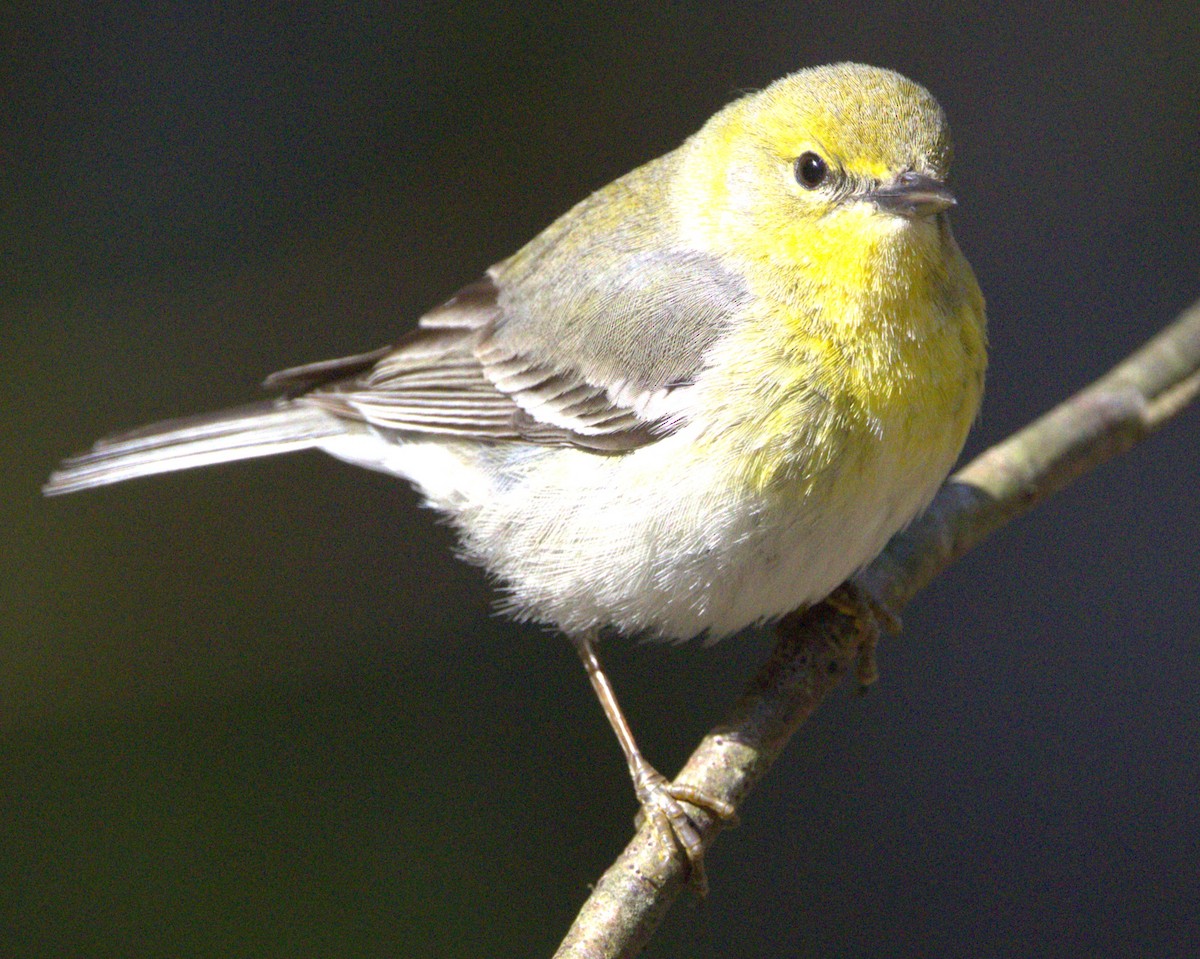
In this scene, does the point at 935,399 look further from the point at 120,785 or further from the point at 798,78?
the point at 120,785

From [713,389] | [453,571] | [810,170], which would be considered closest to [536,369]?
[713,389]

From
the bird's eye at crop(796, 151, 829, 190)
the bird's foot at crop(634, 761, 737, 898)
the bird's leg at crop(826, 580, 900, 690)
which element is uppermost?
the bird's eye at crop(796, 151, 829, 190)

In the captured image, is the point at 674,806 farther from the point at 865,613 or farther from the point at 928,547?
the point at 928,547

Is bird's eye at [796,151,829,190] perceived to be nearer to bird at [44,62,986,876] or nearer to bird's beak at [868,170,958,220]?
bird at [44,62,986,876]

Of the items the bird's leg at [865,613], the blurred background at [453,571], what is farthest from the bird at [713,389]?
the blurred background at [453,571]

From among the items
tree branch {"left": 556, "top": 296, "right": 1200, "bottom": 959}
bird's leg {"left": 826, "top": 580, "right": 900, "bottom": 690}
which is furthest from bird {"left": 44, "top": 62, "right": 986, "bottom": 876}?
bird's leg {"left": 826, "top": 580, "right": 900, "bottom": 690}

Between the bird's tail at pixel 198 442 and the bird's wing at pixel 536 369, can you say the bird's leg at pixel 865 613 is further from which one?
the bird's tail at pixel 198 442

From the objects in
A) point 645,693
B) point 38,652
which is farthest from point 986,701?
point 38,652
